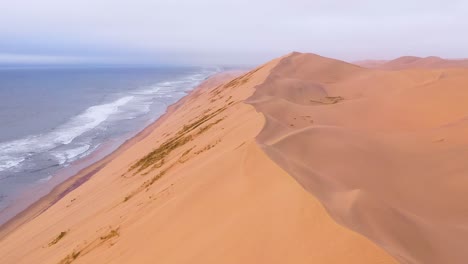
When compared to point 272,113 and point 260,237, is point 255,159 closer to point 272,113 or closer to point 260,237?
point 260,237

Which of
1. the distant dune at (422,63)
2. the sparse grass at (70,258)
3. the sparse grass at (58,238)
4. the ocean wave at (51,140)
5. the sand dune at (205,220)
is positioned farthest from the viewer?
the distant dune at (422,63)

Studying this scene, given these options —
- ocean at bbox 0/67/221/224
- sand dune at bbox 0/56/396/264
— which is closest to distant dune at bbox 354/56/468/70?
ocean at bbox 0/67/221/224

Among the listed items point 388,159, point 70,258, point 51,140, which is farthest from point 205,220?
point 51,140

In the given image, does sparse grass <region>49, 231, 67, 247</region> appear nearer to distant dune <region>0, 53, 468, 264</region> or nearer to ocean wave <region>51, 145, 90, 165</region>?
distant dune <region>0, 53, 468, 264</region>

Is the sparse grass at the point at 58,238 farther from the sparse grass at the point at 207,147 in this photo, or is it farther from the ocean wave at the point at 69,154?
the ocean wave at the point at 69,154

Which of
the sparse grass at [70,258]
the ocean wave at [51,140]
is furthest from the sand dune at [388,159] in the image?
the ocean wave at [51,140]

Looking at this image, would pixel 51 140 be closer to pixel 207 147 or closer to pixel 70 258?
pixel 207 147
